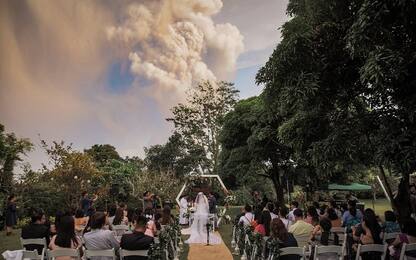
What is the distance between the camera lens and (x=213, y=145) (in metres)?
45.0

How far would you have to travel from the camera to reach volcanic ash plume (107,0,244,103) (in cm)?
2802

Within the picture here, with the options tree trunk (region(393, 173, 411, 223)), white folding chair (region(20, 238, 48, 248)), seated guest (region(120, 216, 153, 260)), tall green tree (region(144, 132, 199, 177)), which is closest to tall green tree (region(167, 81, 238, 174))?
tall green tree (region(144, 132, 199, 177))

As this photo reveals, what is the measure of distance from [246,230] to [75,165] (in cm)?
1720

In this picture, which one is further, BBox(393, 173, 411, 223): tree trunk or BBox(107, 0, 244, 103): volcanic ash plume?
BBox(107, 0, 244, 103): volcanic ash plume

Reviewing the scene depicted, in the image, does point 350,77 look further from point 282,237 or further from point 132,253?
point 132,253

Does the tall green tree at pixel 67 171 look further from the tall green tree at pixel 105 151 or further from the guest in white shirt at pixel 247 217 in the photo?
the tall green tree at pixel 105 151

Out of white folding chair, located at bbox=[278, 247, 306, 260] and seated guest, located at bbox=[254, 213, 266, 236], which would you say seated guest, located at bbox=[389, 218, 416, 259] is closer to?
white folding chair, located at bbox=[278, 247, 306, 260]

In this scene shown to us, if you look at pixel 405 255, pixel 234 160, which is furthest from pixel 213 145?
pixel 405 255

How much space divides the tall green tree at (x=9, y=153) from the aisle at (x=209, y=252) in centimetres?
1280

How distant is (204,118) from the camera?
44750 mm

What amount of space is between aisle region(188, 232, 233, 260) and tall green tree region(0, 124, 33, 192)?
12799 mm

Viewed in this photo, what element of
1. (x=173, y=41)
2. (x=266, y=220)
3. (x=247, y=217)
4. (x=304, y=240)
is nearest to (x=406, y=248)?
(x=304, y=240)

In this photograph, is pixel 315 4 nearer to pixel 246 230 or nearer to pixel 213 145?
pixel 246 230

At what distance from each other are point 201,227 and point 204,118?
30229 millimetres
